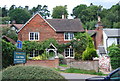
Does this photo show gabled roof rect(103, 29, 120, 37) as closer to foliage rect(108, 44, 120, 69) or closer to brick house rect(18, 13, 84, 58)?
brick house rect(18, 13, 84, 58)

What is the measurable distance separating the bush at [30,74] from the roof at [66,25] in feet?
93.8

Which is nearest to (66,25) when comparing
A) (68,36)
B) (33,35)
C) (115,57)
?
(68,36)

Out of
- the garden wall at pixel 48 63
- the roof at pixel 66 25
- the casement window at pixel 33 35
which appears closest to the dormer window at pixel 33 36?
the casement window at pixel 33 35

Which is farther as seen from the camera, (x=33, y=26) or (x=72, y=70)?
(x=33, y=26)

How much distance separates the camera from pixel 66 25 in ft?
136

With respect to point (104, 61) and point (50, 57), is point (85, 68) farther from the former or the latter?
point (50, 57)

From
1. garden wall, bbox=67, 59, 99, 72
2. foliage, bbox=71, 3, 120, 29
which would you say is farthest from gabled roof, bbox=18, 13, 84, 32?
foliage, bbox=71, 3, 120, 29

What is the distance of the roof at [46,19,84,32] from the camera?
4031 centimetres

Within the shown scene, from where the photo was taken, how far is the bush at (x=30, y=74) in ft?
36.5

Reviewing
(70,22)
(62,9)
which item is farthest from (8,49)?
(62,9)

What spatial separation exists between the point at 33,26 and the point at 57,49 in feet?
18.5

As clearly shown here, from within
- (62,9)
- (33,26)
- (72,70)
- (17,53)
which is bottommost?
(72,70)

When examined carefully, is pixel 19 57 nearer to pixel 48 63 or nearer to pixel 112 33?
pixel 48 63

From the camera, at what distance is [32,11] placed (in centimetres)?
10881
